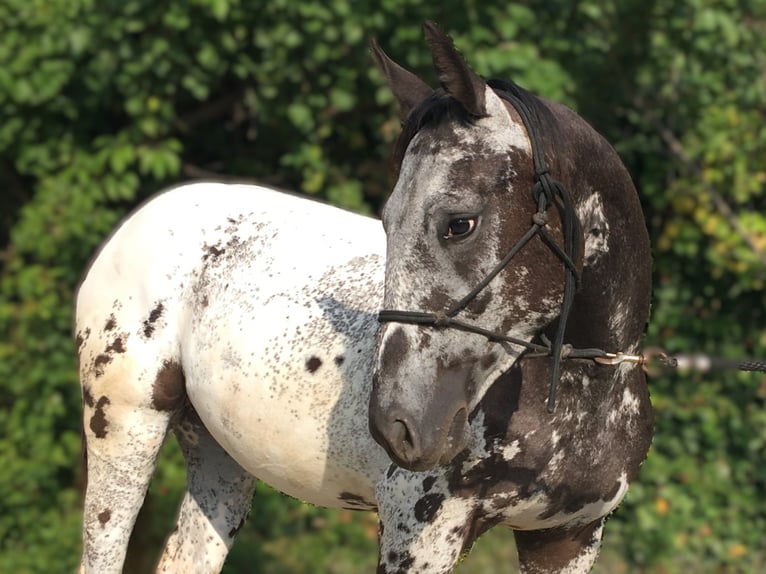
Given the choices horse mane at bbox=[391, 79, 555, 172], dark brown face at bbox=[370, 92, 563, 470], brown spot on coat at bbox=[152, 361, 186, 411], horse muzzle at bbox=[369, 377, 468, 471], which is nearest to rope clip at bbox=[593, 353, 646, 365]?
dark brown face at bbox=[370, 92, 563, 470]

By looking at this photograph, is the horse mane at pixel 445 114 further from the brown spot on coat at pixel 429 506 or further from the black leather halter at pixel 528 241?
the brown spot on coat at pixel 429 506

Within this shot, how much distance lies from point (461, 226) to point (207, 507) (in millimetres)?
1804

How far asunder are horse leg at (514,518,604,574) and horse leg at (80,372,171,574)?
1.16 m

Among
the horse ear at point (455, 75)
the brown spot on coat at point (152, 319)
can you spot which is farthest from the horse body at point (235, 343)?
the horse ear at point (455, 75)

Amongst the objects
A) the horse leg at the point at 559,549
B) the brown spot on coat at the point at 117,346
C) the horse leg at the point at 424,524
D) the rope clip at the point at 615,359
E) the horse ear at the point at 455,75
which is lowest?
the brown spot on coat at the point at 117,346

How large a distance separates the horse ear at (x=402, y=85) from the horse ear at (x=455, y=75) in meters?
0.30

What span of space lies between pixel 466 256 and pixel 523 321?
20cm

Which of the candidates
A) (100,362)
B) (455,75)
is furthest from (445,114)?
(100,362)

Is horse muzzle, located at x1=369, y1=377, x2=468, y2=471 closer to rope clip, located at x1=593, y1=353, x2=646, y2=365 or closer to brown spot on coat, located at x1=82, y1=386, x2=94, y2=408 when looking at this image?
rope clip, located at x1=593, y1=353, x2=646, y2=365

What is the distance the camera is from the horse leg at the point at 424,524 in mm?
2617

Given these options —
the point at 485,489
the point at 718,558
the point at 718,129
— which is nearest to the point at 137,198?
the point at 718,129

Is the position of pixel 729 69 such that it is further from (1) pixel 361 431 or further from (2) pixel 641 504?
(1) pixel 361 431

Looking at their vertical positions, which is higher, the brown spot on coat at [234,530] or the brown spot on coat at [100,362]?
the brown spot on coat at [100,362]

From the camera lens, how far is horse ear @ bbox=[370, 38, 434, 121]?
2559 millimetres
